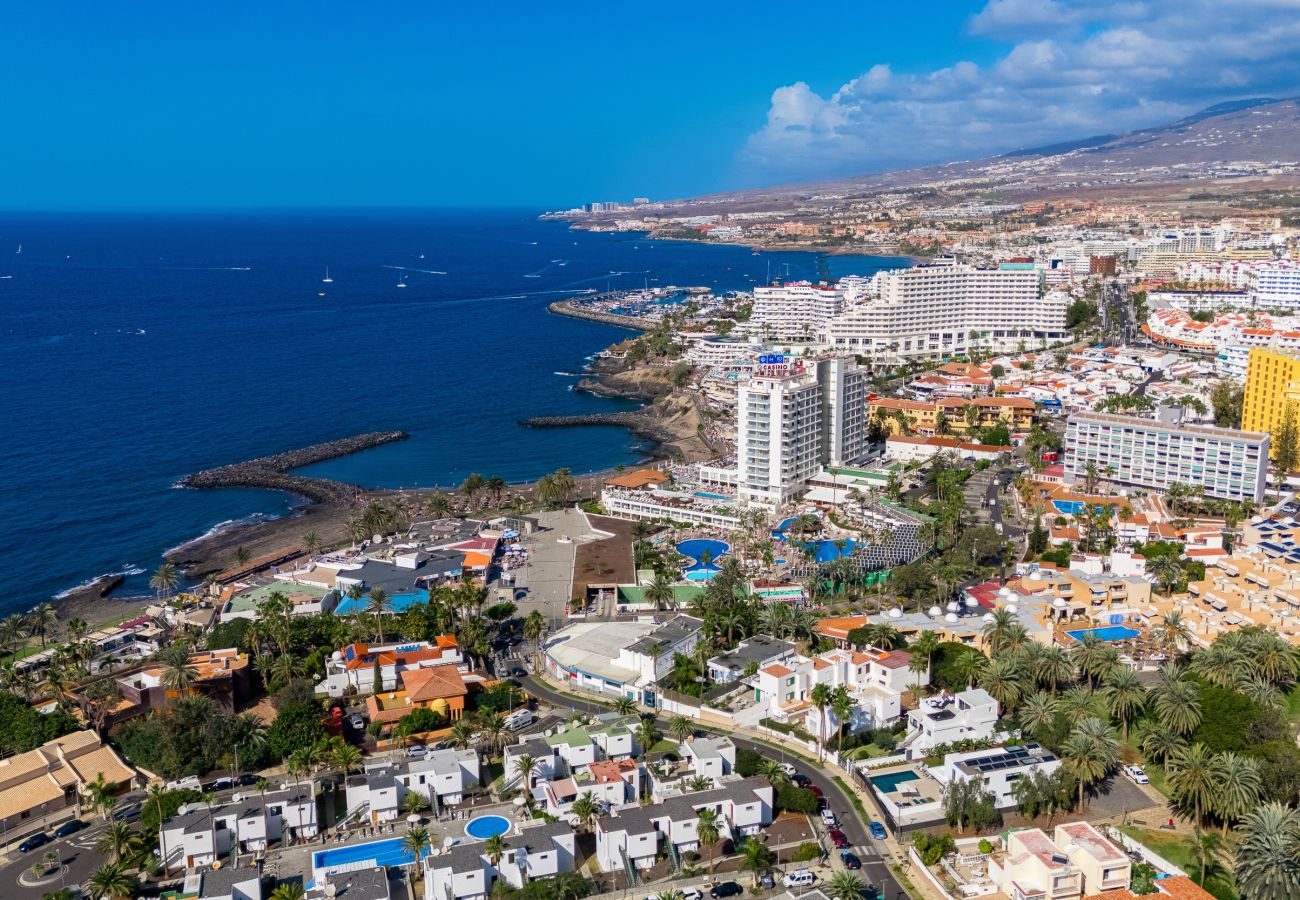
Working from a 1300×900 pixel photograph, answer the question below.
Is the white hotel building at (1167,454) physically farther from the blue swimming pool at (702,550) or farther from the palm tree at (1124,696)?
the palm tree at (1124,696)

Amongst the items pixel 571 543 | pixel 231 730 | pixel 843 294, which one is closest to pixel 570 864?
pixel 231 730

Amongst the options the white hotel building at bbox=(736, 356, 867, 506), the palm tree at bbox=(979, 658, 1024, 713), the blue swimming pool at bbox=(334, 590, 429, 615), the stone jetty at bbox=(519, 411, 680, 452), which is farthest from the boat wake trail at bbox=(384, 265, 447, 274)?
the palm tree at bbox=(979, 658, 1024, 713)

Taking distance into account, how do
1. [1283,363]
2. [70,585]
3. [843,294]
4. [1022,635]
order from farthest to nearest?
[843,294] < [1283,363] < [70,585] < [1022,635]

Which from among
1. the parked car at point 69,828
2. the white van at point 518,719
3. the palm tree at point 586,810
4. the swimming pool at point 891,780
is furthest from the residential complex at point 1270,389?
the parked car at point 69,828

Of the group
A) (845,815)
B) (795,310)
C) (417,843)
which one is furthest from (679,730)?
(795,310)

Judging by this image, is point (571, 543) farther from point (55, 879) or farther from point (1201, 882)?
point (1201, 882)

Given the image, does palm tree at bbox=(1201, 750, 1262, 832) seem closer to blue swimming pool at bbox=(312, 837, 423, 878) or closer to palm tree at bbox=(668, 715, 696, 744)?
palm tree at bbox=(668, 715, 696, 744)
